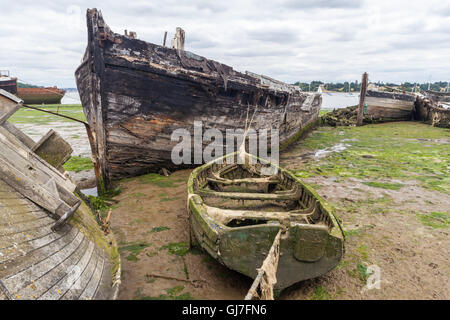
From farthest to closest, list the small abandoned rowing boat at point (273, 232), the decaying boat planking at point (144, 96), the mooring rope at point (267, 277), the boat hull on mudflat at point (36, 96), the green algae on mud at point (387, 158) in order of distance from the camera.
Answer: the boat hull on mudflat at point (36, 96) < the green algae on mud at point (387, 158) < the decaying boat planking at point (144, 96) < the small abandoned rowing boat at point (273, 232) < the mooring rope at point (267, 277)

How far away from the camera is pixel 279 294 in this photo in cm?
372

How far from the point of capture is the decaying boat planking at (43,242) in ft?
7.86

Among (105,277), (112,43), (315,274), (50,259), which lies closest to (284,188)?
(315,274)

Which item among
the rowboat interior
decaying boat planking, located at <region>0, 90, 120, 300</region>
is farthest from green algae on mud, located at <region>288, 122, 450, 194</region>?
decaying boat planking, located at <region>0, 90, 120, 300</region>

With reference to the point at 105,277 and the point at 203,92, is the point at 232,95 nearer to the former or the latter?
the point at 203,92

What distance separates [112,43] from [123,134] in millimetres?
2341

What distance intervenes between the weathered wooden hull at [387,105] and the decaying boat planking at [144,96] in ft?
57.8

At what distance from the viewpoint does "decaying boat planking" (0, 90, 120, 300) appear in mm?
2396

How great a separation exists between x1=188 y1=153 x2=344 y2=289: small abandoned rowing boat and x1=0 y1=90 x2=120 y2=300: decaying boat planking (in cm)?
132

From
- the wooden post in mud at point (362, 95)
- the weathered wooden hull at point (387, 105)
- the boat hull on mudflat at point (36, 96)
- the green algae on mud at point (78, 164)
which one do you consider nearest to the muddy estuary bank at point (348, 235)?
the green algae on mud at point (78, 164)

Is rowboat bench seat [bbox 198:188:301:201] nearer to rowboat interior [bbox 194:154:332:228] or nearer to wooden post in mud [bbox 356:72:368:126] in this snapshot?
rowboat interior [bbox 194:154:332:228]

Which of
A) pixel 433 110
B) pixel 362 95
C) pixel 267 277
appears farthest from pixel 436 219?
pixel 433 110

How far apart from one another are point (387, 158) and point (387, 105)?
14.3 meters

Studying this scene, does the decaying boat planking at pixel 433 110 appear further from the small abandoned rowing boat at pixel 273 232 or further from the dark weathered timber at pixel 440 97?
the small abandoned rowing boat at pixel 273 232
